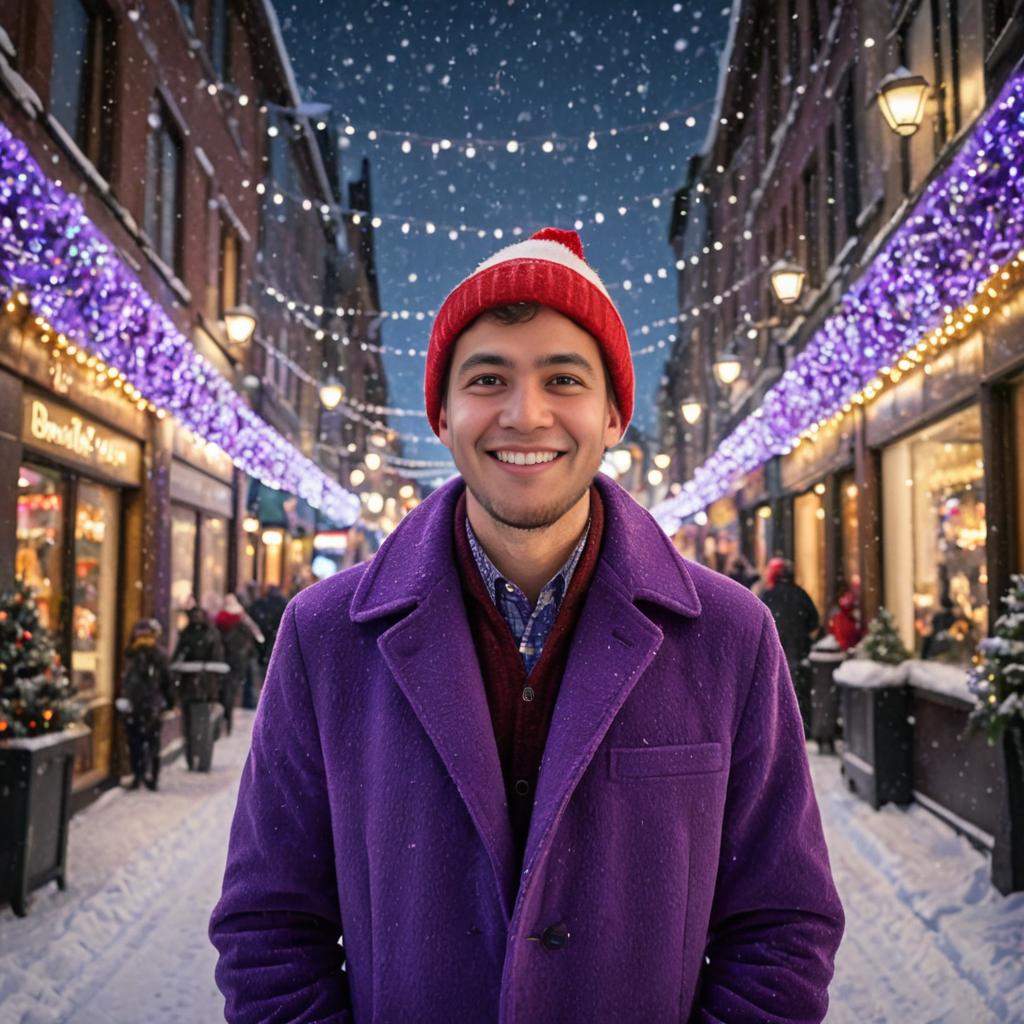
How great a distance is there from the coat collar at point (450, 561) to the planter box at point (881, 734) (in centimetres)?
779

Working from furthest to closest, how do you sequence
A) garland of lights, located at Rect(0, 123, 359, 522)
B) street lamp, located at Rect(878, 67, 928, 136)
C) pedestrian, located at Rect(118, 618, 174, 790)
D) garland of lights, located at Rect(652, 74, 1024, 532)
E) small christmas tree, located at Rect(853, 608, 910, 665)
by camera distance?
pedestrian, located at Rect(118, 618, 174, 790)
small christmas tree, located at Rect(853, 608, 910, 665)
street lamp, located at Rect(878, 67, 928, 136)
garland of lights, located at Rect(0, 123, 359, 522)
garland of lights, located at Rect(652, 74, 1024, 532)

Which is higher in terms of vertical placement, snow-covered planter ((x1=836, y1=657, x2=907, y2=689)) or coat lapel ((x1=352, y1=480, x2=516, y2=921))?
coat lapel ((x1=352, y1=480, x2=516, y2=921))

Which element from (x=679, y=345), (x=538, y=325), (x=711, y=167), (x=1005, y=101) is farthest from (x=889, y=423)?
(x=679, y=345)

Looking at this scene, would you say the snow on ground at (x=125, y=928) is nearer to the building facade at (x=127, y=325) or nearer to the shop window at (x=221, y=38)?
the building facade at (x=127, y=325)

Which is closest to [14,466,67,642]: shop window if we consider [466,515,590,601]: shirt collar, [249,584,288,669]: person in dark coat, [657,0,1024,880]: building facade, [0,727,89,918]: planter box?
[0,727,89,918]: planter box

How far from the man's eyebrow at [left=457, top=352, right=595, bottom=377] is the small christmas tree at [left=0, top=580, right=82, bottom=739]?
18.2 ft

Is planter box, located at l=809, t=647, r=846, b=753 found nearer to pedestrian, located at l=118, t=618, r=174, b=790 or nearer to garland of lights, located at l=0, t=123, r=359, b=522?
pedestrian, located at l=118, t=618, r=174, b=790

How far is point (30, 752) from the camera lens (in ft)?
21.3

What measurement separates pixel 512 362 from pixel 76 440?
9.48 metres

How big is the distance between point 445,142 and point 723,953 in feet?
41.1

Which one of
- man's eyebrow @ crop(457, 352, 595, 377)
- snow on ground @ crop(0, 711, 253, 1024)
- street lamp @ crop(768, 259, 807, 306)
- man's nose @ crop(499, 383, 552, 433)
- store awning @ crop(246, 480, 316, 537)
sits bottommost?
snow on ground @ crop(0, 711, 253, 1024)

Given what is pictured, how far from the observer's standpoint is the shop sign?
366 inches

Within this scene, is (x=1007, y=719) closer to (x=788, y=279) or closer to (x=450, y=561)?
(x=450, y=561)

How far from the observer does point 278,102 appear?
25312mm
